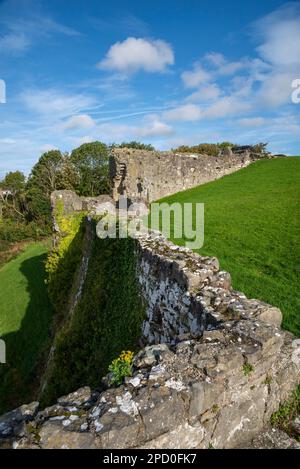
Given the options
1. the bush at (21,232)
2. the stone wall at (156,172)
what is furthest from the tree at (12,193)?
the stone wall at (156,172)

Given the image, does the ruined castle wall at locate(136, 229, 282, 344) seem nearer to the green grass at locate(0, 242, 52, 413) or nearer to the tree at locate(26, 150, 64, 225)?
the green grass at locate(0, 242, 52, 413)

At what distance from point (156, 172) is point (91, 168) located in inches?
1073

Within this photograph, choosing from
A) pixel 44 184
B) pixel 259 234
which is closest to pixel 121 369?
pixel 259 234

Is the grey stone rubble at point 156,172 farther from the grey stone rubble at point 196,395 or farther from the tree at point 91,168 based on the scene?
the tree at point 91,168

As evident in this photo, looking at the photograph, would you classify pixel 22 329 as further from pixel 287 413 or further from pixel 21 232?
pixel 21 232

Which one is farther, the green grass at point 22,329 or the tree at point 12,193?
the tree at point 12,193

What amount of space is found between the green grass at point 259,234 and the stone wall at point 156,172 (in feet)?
3.70

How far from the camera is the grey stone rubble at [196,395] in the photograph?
119 inches

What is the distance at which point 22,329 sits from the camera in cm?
1642

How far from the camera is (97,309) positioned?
9.59 metres

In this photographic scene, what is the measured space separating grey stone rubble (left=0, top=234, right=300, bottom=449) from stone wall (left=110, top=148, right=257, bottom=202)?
15.5 m

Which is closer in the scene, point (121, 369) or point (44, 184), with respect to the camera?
point (121, 369)

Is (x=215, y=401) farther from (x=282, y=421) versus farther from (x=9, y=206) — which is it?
(x=9, y=206)

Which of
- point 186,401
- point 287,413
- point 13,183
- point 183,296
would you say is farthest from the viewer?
point 13,183
